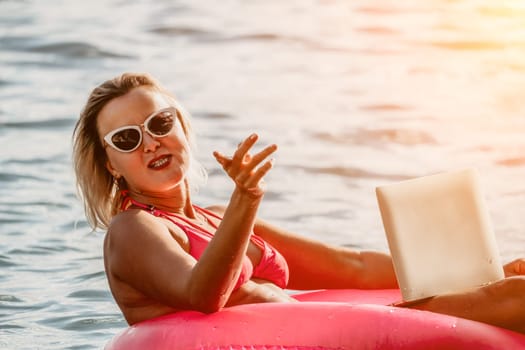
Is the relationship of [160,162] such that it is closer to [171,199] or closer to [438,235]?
[171,199]

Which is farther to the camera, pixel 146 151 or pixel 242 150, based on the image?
pixel 146 151

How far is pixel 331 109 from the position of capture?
29.1 feet

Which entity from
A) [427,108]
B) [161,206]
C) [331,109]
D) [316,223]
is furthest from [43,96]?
[161,206]

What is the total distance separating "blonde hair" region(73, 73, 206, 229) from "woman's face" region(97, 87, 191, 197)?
0.03 metres

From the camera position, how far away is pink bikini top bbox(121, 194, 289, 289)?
348 cm

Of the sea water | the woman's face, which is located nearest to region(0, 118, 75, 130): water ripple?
the sea water

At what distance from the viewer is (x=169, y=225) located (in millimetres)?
3475

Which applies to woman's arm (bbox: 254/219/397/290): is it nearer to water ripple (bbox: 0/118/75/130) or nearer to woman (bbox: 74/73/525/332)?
woman (bbox: 74/73/525/332)

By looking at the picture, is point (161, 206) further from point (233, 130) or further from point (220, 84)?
point (220, 84)

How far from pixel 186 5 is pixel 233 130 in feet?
13.3

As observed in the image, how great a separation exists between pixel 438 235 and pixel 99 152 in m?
0.96

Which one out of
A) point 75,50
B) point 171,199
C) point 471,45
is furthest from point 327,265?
point 471,45

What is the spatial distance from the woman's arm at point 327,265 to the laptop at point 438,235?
633mm

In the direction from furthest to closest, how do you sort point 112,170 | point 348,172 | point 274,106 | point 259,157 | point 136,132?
point 274,106 < point 348,172 < point 112,170 < point 136,132 < point 259,157
